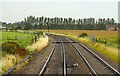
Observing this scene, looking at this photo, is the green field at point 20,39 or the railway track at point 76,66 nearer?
the railway track at point 76,66

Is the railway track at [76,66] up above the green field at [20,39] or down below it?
above

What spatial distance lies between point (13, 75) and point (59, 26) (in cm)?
17582

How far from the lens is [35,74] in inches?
569

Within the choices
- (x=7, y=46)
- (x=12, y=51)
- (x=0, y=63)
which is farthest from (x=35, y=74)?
(x=7, y=46)

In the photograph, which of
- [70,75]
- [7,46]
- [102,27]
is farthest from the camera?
[102,27]

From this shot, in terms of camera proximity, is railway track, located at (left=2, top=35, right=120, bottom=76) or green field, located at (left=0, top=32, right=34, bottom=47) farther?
green field, located at (left=0, top=32, right=34, bottom=47)

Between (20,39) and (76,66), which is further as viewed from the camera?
(20,39)

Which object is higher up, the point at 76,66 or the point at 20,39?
the point at 76,66

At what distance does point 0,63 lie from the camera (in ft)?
55.7

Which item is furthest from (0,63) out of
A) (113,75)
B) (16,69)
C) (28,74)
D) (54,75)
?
(113,75)

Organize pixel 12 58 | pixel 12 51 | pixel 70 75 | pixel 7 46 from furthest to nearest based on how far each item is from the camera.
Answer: pixel 7 46 → pixel 12 51 → pixel 12 58 → pixel 70 75

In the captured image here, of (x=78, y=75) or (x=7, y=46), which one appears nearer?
(x=78, y=75)

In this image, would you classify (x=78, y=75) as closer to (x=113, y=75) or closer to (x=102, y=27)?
(x=113, y=75)

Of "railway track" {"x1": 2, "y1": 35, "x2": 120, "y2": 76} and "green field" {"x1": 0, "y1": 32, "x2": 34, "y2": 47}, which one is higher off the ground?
"railway track" {"x1": 2, "y1": 35, "x2": 120, "y2": 76}
